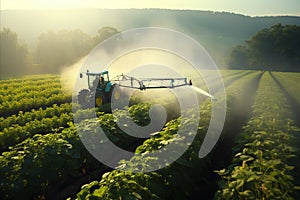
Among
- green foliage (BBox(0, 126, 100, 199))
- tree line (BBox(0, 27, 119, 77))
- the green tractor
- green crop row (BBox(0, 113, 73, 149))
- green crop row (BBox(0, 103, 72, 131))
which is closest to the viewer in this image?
green foliage (BBox(0, 126, 100, 199))

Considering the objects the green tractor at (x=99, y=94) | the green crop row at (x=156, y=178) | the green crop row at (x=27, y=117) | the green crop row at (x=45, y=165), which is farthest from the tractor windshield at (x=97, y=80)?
the green crop row at (x=156, y=178)

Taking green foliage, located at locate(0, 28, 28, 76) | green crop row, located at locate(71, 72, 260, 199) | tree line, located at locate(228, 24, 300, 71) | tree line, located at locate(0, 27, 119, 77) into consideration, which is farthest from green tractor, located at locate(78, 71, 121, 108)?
tree line, located at locate(228, 24, 300, 71)

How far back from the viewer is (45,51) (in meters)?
64.1

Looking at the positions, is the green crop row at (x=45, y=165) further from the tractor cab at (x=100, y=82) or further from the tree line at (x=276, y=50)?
the tree line at (x=276, y=50)

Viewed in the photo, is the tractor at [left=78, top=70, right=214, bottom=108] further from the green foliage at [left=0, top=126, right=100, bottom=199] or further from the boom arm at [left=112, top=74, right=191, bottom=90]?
the green foliage at [left=0, top=126, right=100, bottom=199]

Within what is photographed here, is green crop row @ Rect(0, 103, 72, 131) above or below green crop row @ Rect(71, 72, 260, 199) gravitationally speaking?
below

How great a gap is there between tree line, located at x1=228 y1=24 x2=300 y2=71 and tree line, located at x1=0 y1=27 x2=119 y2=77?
42180mm

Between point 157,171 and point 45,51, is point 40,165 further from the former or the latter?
point 45,51

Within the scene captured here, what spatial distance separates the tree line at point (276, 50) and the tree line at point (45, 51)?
4218 cm

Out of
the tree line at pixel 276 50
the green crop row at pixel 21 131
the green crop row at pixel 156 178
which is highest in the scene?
the tree line at pixel 276 50

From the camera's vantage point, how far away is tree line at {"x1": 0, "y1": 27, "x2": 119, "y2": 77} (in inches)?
2293

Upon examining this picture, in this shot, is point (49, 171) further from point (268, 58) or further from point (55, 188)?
point (268, 58)

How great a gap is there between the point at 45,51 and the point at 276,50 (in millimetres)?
58301

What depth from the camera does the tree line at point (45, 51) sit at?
58.2 meters
